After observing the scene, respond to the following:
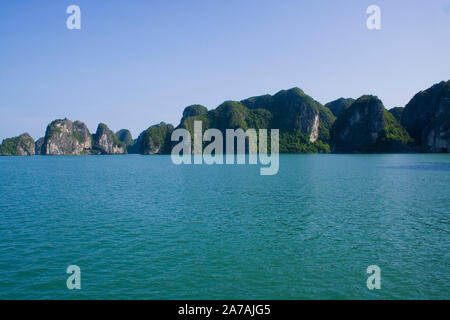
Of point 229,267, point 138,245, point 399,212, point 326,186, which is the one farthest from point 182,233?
point 326,186

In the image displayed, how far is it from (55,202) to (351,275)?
116ft

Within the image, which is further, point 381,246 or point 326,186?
point 326,186

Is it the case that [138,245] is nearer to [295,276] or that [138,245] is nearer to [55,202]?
[295,276]

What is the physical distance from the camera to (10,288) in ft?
50.7

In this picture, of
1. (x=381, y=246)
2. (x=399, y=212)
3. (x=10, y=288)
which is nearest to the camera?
(x=10, y=288)

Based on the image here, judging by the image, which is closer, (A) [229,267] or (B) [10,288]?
(B) [10,288]

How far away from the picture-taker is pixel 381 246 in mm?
20672

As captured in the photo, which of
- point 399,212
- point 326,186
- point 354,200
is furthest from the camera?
point 326,186
